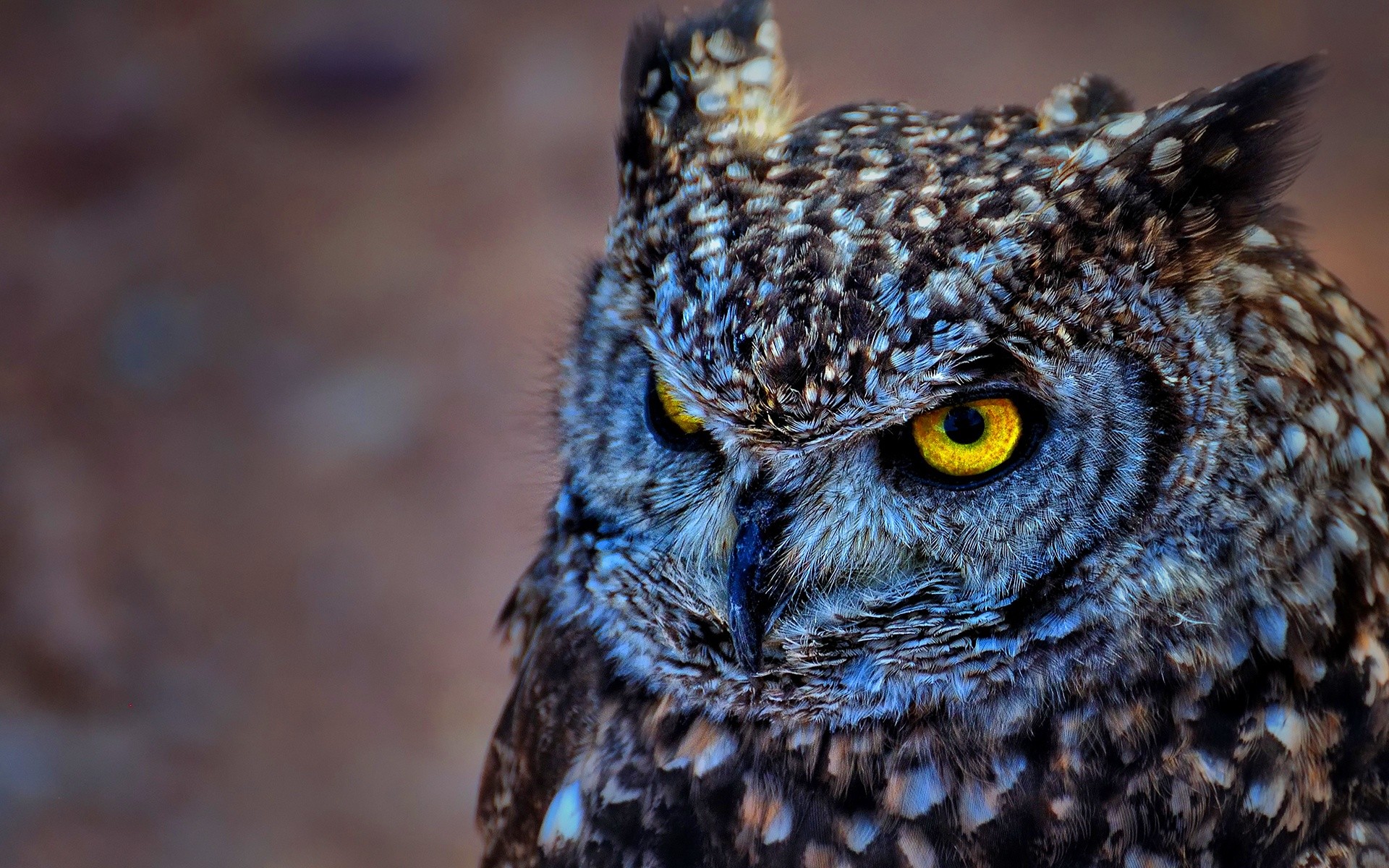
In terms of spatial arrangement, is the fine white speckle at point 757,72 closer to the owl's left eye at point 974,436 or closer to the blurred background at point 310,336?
the owl's left eye at point 974,436

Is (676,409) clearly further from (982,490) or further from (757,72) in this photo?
(757,72)

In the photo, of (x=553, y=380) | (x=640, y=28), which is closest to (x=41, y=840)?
(x=553, y=380)

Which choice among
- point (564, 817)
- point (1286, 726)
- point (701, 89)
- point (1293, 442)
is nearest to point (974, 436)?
point (1293, 442)

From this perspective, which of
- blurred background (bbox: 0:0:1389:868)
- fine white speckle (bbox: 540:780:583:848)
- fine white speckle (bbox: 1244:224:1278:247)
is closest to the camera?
fine white speckle (bbox: 1244:224:1278:247)

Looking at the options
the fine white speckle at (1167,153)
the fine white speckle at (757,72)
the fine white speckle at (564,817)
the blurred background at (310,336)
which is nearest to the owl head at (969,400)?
the fine white speckle at (1167,153)

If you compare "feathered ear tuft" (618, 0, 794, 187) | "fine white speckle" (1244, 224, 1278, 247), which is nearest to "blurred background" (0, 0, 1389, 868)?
"feathered ear tuft" (618, 0, 794, 187)

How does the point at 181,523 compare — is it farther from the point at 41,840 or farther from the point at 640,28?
the point at 640,28

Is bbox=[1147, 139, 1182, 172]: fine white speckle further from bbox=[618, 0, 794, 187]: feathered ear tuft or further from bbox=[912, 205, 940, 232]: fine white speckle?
bbox=[618, 0, 794, 187]: feathered ear tuft
